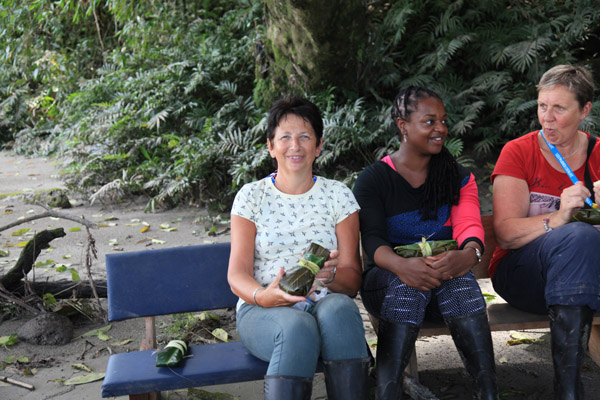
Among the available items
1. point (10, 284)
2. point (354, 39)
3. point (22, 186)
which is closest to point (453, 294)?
point (10, 284)

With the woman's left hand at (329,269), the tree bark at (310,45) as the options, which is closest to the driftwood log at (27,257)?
the woman's left hand at (329,269)

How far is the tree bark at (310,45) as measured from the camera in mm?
7266

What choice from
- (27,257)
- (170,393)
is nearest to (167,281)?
(170,393)

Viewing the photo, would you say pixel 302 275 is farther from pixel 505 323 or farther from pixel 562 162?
pixel 562 162

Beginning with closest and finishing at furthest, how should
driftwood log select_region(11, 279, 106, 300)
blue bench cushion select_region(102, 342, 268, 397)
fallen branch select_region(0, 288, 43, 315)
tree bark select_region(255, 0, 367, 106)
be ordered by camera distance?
1. blue bench cushion select_region(102, 342, 268, 397)
2. fallen branch select_region(0, 288, 43, 315)
3. driftwood log select_region(11, 279, 106, 300)
4. tree bark select_region(255, 0, 367, 106)

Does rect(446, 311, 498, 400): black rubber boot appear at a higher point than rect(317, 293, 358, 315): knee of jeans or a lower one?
lower

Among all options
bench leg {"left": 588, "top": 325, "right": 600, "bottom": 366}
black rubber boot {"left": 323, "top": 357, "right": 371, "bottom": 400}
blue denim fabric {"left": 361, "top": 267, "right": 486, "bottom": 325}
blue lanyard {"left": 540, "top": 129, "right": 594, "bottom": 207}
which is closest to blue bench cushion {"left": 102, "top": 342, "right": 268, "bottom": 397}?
black rubber boot {"left": 323, "top": 357, "right": 371, "bottom": 400}

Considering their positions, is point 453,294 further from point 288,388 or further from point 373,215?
point 288,388

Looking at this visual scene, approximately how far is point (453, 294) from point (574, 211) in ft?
2.46

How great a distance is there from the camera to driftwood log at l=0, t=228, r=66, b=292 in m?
4.21

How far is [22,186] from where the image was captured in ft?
32.1

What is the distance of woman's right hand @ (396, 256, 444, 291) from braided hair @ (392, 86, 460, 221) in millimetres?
395

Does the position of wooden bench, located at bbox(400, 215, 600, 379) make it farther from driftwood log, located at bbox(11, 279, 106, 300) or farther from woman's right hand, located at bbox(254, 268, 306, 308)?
driftwood log, located at bbox(11, 279, 106, 300)

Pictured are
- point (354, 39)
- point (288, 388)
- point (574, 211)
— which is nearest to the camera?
point (288, 388)
